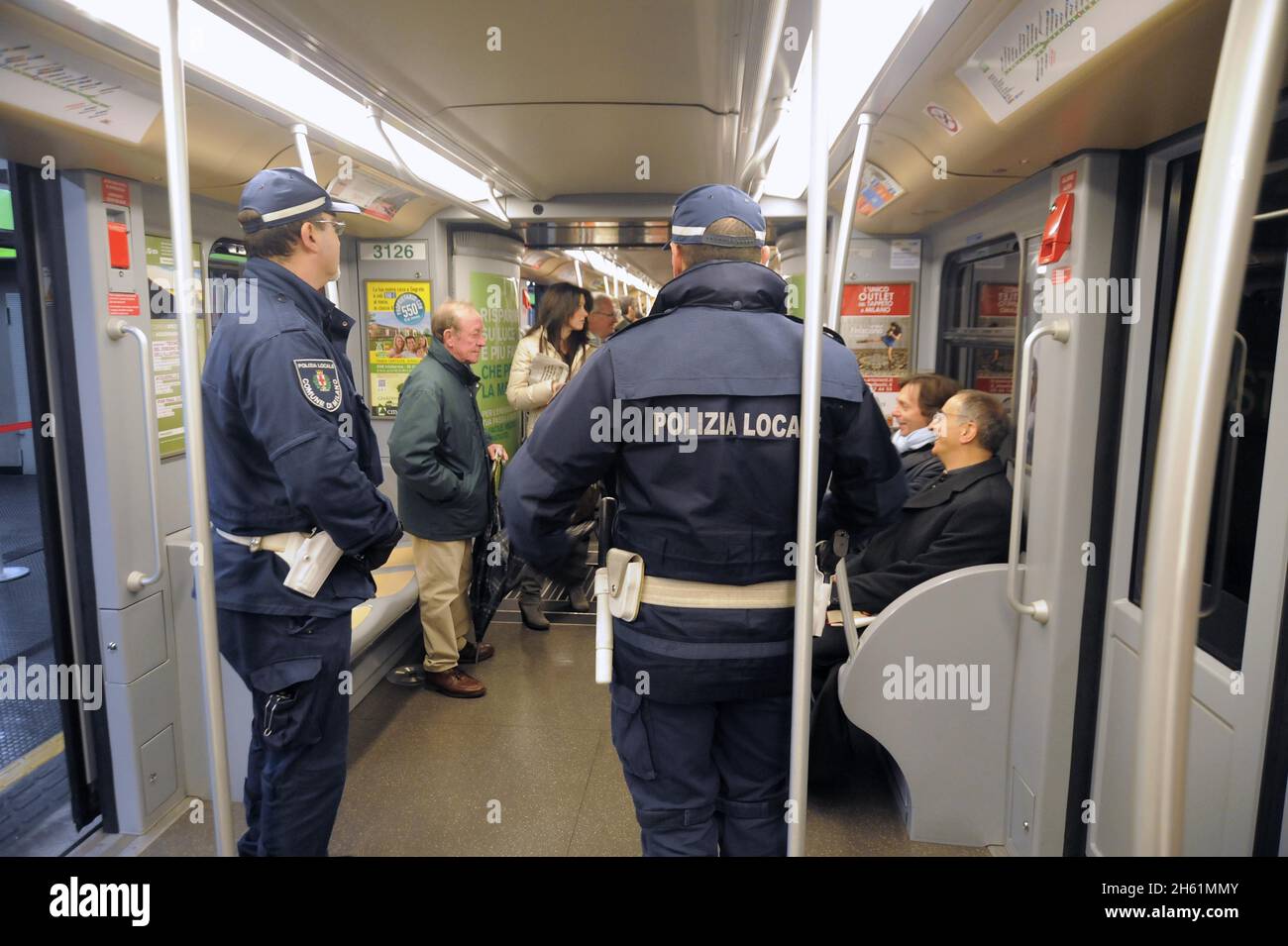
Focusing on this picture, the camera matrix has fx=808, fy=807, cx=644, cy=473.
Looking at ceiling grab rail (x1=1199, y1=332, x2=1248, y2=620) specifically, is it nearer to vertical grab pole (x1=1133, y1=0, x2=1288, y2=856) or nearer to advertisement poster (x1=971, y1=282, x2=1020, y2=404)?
advertisement poster (x1=971, y1=282, x2=1020, y2=404)

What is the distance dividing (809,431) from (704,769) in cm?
97

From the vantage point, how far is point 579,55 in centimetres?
230

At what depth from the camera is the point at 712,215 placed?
72.4 inches

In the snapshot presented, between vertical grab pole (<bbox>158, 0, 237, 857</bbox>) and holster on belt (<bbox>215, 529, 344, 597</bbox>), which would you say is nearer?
vertical grab pole (<bbox>158, 0, 237, 857</bbox>)

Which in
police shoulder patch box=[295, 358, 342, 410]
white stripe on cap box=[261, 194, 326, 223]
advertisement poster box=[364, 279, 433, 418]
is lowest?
police shoulder patch box=[295, 358, 342, 410]

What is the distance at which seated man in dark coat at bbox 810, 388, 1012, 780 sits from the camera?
297 cm

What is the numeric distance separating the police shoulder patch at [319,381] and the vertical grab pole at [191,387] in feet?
1.96

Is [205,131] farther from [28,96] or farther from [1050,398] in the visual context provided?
[1050,398]

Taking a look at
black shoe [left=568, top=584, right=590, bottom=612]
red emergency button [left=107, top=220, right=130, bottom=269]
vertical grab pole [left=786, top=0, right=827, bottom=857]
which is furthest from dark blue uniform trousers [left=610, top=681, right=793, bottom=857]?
black shoe [left=568, top=584, right=590, bottom=612]

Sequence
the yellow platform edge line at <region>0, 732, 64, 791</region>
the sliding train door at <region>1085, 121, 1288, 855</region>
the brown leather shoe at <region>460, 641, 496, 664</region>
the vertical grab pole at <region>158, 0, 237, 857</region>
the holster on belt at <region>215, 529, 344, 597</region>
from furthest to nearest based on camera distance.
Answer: the brown leather shoe at <region>460, 641, 496, 664</region>
the yellow platform edge line at <region>0, 732, 64, 791</region>
the holster on belt at <region>215, 529, 344, 597</region>
the sliding train door at <region>1085, 121, 1288, 855</region>
the vertical grab pole at <region>158, 0, 237, 857</region>

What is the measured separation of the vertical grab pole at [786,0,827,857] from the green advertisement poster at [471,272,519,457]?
4.05m

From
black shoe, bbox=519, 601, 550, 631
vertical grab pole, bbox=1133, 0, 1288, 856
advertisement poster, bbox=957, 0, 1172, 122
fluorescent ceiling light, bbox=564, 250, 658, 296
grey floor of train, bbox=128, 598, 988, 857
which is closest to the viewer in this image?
vertical grab pole, bbox=1133, 0, 1288, 856

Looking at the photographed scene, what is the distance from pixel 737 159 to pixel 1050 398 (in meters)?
1.90
